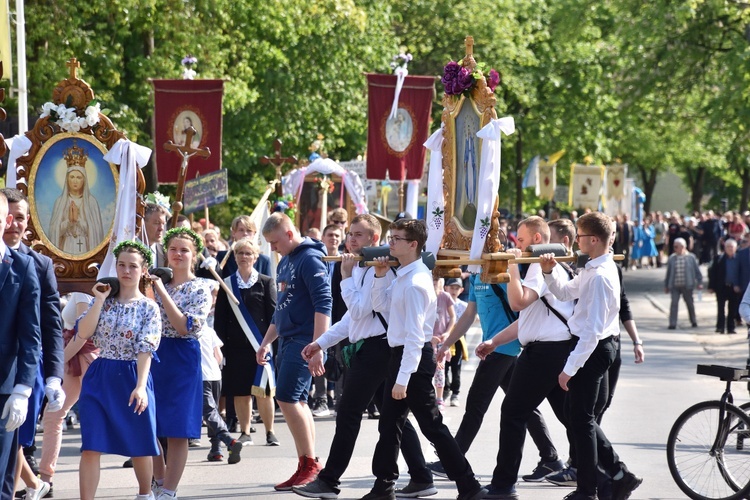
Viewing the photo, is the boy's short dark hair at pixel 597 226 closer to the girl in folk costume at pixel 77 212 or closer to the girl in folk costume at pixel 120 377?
the girl in folk costume at pixel 120 377

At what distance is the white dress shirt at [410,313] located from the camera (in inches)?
315

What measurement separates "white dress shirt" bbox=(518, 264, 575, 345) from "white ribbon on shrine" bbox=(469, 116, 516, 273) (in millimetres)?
392

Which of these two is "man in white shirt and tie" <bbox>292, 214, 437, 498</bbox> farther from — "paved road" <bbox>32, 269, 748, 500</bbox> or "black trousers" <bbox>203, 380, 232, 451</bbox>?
"black trousers" <bbox>203, 380, 232, 451</bbox>

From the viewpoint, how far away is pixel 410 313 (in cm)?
805

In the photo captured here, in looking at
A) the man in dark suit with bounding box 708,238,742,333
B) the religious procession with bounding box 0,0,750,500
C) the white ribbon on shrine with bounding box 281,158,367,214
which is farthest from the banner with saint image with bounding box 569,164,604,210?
the religious procession with bounding box 0,0,750,500

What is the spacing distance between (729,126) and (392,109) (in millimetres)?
14276

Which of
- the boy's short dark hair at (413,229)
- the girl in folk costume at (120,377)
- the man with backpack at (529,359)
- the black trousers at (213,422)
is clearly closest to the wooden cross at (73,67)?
the black trousers at (213,422)

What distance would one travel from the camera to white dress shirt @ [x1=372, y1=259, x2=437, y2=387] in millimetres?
7992

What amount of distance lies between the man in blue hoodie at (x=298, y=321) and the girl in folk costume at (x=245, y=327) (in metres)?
1.38

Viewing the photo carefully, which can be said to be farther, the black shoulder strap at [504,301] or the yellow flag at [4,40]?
the yellow flag at [4,40]

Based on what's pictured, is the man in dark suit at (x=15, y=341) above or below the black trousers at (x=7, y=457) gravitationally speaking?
above

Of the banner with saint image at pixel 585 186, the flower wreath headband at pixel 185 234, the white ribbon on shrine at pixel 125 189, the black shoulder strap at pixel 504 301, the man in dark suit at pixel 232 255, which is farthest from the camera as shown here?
the banner with saint image at pixel 585 186

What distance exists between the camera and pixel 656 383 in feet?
53.7

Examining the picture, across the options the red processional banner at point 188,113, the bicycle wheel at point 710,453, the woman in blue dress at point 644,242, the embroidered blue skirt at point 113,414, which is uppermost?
the red processional banner at point 188,113
